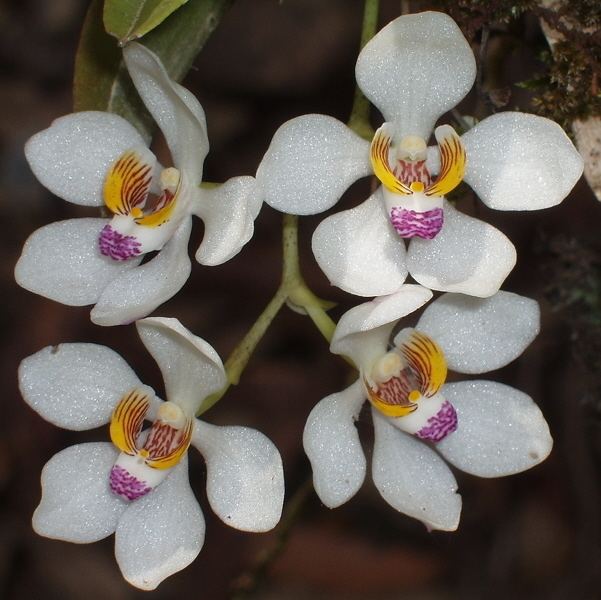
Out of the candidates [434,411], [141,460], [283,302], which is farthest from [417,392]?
[141,460]

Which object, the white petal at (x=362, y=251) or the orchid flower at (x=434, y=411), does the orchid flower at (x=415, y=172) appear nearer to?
the white petal at (x=362, y=251)

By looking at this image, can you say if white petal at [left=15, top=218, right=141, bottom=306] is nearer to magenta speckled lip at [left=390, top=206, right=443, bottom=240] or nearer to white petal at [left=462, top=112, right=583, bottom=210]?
magenta speckled lip at [left=390, top=206, right=443, bottom=240]

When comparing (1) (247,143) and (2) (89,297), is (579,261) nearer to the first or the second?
(2) (89,297)

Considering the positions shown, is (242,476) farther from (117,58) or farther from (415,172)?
(117,58)

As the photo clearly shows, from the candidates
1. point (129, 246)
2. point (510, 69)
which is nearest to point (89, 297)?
point (129, 246)

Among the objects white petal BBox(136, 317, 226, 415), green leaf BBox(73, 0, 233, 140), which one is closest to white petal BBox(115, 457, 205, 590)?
white petal BBox(136, 317, 226, 415)

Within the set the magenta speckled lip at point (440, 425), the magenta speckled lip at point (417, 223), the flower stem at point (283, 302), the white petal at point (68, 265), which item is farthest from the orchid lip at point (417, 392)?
the white petal at point (68, 265)
